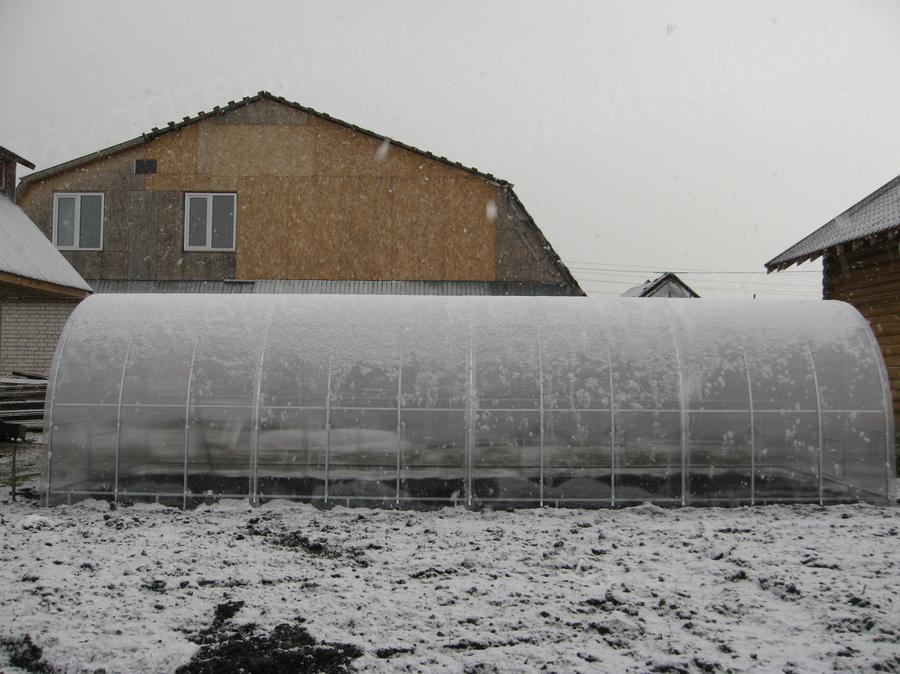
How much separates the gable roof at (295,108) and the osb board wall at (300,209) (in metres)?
0.17

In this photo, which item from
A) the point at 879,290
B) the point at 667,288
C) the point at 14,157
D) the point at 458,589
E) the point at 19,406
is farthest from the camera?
the point at 667,288

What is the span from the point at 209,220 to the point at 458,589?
16.3 m

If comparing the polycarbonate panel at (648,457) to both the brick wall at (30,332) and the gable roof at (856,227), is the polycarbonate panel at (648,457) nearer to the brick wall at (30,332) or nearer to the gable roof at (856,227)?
the gable roof at (856,227)

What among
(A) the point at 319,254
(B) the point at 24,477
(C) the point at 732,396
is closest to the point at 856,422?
(C) the point at 732,396

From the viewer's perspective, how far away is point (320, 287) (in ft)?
63.3

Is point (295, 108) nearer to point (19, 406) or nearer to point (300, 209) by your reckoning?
point (300, 209)

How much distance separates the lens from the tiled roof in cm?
1919

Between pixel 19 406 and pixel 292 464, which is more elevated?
pixel 19 406

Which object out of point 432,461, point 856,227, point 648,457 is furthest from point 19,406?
point 856,227

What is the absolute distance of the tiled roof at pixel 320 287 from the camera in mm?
19188

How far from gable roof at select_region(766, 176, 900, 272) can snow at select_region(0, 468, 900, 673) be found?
6411mm

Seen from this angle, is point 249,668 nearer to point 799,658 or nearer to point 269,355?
point 799,658

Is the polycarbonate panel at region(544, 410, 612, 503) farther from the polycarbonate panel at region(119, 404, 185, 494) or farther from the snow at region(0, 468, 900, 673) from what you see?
the polycarbonate panel at region(119, 404, 185, 494)

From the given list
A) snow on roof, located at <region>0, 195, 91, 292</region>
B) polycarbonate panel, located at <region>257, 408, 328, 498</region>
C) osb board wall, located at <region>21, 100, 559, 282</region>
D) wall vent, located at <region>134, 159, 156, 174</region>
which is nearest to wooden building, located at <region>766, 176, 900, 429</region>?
osb board wall, located at <region>21, 100, 559, 282</region>
